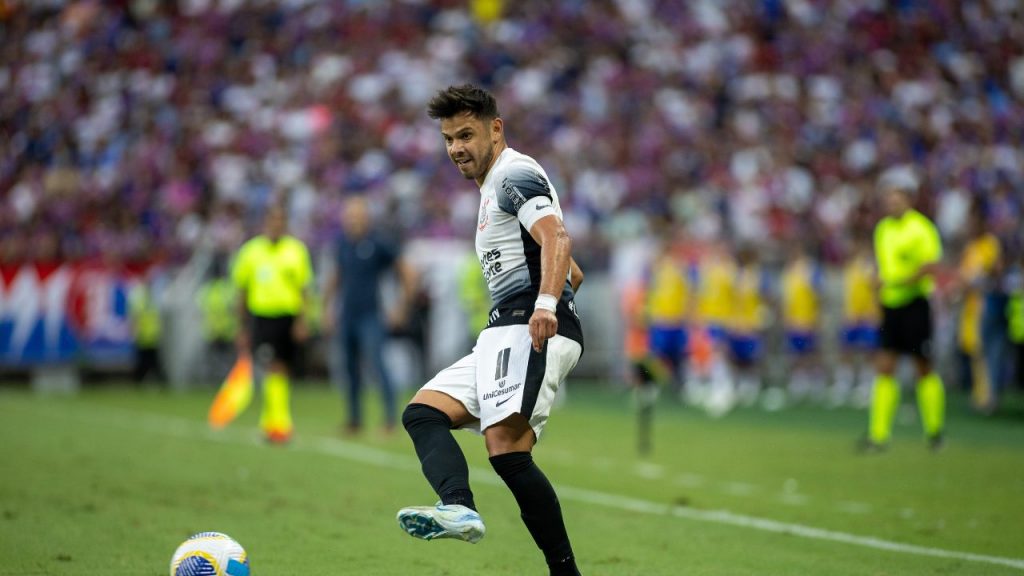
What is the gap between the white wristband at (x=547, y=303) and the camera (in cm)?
522

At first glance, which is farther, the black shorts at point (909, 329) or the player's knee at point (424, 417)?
the black shorts at point (909, 329)

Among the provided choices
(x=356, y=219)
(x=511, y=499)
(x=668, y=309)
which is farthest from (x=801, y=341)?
(x=511, y=499)

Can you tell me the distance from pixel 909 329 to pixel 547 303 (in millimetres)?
8196

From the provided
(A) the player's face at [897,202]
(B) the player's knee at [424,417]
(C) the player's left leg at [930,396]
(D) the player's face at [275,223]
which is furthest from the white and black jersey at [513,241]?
(D) the player's face at [275,223]

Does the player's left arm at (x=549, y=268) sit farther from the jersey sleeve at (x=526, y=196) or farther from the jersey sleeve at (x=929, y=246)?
the jersey sleeve at (x=929, y=246)

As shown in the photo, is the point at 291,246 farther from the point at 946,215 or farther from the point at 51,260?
the point at 946,215

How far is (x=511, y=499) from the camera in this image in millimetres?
9438

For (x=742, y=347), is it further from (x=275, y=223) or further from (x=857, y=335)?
(x=275, y=223)

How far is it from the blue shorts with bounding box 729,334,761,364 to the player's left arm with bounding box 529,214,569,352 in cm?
1607

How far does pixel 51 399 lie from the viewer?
20031 mm

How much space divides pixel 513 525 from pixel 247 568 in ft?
9.55

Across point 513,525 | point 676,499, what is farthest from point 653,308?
point 513,525

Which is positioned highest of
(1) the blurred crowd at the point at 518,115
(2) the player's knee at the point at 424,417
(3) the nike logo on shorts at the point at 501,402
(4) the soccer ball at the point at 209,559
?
(1) the blurred crowd at the point at 518,115

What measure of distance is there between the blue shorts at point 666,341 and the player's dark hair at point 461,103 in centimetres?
1493
